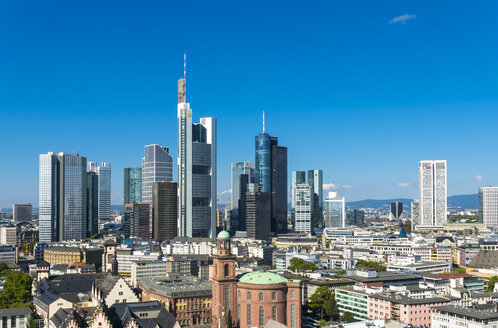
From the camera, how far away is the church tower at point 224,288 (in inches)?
4045

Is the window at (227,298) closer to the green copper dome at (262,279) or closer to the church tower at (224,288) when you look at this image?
the church tower at (224,288)

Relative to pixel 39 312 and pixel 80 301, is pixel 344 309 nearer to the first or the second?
pixel 80 301

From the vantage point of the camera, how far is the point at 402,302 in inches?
4289

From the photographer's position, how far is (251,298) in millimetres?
102250

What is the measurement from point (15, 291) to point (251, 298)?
59400mm

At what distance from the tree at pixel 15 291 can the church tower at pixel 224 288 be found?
4346 cm

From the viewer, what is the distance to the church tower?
102750 millimetres

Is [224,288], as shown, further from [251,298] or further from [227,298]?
[251,298]

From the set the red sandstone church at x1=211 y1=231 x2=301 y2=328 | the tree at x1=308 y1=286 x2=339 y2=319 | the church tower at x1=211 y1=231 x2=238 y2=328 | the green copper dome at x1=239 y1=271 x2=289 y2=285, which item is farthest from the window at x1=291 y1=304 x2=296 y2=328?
the tree at x1=308 y1=286 x2=339 y2=319

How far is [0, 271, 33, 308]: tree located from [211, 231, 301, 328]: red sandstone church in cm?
4449

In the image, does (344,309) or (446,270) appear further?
(446,270)

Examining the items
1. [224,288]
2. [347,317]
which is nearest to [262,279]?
[224,288]

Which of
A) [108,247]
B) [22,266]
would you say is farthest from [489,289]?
[22,266]

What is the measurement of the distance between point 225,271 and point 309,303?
1036 inches
